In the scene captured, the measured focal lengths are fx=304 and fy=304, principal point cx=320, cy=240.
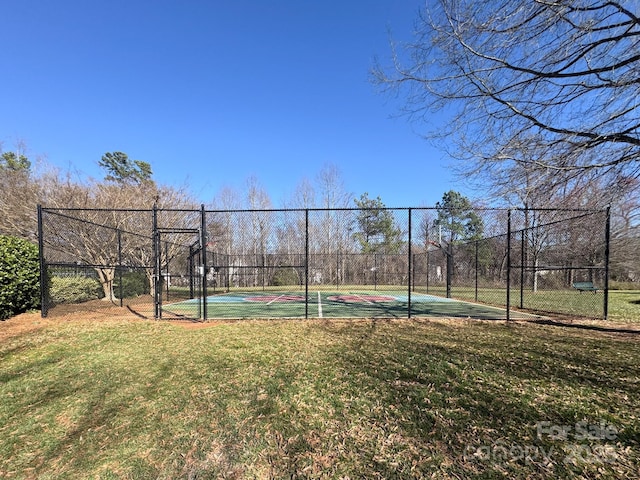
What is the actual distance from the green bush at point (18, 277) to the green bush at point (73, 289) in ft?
5.16

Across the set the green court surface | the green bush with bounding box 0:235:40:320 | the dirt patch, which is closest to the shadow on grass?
the green court surface

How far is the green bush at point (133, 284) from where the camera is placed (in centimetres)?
1228

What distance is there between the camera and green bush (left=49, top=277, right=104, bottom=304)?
358 inches

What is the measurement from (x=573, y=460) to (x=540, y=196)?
4012 mm

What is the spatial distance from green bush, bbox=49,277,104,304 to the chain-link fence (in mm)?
39

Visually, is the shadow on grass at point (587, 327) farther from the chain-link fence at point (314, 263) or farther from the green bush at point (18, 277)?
the green bush at point (18, 277)

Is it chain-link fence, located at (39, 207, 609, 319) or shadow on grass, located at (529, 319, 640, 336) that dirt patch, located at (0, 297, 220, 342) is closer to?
chain-link fence, located at (39, 207, 609, 319)

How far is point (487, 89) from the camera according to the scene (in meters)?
4.63

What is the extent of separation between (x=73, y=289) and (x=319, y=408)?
34.6ft

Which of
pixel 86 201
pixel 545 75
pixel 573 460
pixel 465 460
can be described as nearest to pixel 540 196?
pixel 545 75

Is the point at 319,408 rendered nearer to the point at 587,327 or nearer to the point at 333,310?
the point at 333,310

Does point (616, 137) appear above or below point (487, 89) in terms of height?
below

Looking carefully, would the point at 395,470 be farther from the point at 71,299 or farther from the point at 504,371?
the point at 71,299

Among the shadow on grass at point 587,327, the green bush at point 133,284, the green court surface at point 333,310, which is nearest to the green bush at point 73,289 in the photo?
the green bush at point 133,284
